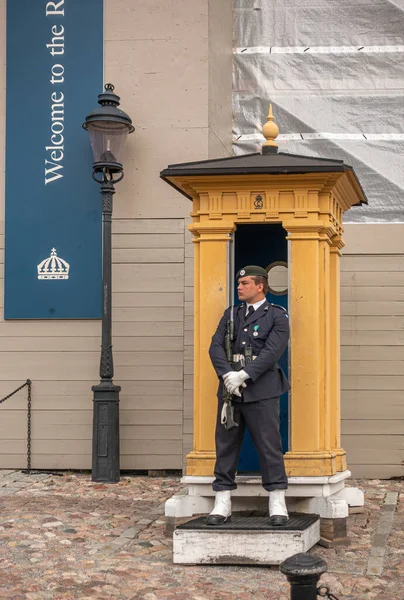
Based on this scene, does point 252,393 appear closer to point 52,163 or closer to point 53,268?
point 53,268

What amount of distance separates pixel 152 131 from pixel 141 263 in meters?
1.35

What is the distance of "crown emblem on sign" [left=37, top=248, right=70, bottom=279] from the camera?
10.4 m

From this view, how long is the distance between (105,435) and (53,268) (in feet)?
5.90

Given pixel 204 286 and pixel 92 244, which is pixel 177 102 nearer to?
pixel 92 244

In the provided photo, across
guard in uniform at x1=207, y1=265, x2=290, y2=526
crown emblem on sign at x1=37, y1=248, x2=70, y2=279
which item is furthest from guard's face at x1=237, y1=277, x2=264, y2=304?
crown emblem on sign at x1=37, y1=248, x2=70, y2=279

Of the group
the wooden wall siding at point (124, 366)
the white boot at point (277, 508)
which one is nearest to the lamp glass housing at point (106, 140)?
the wooden wall siding at point (124, 366)

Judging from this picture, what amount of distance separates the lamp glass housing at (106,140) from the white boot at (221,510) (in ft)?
13.6

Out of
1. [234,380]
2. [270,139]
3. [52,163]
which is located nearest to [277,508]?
[234,380]

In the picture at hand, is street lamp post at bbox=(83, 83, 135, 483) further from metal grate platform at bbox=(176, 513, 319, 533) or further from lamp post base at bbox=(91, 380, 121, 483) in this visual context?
metal grate platform at bbox=(176, 513, 319, 533)

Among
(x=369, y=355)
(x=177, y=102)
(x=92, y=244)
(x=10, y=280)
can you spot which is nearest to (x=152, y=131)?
(x=177, y=102)

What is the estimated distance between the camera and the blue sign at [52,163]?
10438 millimetres

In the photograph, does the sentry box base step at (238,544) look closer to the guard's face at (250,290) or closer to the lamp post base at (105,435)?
the guard's face at (250,290)

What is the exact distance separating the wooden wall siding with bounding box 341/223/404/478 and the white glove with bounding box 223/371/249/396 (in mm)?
3760

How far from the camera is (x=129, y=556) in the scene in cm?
677
